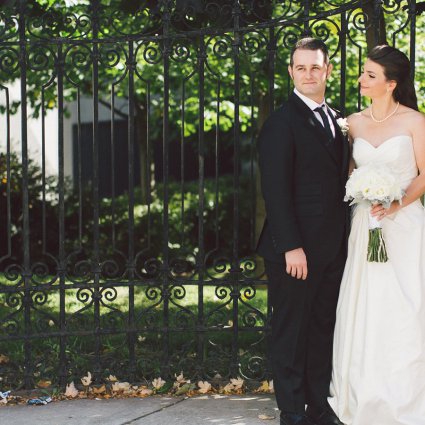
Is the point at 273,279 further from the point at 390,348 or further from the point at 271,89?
the point at 271,89

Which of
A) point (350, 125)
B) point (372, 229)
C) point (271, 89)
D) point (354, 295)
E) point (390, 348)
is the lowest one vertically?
point (390, 348)

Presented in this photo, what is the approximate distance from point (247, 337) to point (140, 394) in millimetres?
1690

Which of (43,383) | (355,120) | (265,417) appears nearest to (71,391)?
(43,383)

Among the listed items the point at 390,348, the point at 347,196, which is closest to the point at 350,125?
the point at 347,196

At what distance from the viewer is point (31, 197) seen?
438 inches

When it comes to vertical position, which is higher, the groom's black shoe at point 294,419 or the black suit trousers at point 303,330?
the black suit trousers at point 303,330

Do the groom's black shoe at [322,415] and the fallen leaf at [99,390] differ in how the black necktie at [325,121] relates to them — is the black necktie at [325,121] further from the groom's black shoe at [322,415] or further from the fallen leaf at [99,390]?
the fallen leaf at [99,390]

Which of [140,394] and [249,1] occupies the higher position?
[249,1]

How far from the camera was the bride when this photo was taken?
4.17 metres

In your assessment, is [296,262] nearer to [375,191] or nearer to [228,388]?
[375,191]

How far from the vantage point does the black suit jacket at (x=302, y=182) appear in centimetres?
410

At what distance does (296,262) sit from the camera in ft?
13.4

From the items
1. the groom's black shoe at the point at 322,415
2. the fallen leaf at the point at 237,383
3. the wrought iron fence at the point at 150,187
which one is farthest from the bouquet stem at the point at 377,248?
the fallen leaf at the point at 237,383

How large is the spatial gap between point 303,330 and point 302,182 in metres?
0.85
